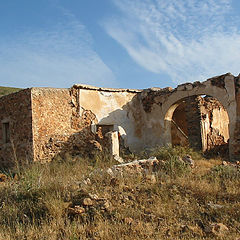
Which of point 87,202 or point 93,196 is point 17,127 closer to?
point 93,196

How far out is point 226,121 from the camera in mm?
13477

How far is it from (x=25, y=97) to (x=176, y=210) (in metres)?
6.99

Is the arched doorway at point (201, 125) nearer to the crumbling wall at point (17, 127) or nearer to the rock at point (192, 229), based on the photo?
the crumbling wall at point (17, 127)

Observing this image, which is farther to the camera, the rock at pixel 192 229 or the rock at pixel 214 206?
the rock at pixel 214 206

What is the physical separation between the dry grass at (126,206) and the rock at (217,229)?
2.1 inches

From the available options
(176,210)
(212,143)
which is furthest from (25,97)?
(212,143)

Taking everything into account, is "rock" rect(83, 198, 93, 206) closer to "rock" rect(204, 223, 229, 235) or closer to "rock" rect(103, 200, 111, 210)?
"rock" rect(103, 200, 111, 210)

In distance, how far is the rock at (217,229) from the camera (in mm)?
3242

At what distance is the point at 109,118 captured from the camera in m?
11.1

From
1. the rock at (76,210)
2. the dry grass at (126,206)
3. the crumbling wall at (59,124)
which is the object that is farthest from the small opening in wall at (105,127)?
the rock at (76,210)

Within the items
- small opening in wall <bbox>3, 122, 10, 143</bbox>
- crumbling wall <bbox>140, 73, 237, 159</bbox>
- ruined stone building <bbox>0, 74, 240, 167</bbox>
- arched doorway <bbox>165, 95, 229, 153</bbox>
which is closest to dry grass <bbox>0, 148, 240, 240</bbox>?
crumbling wall <bbox>140, 73, 237, 159</bbox>

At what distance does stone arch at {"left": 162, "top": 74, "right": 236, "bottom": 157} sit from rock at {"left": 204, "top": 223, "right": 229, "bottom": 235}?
6222mm

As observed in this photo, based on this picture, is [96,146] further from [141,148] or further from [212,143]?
[212,143]

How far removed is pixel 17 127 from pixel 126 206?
6.68 meters
